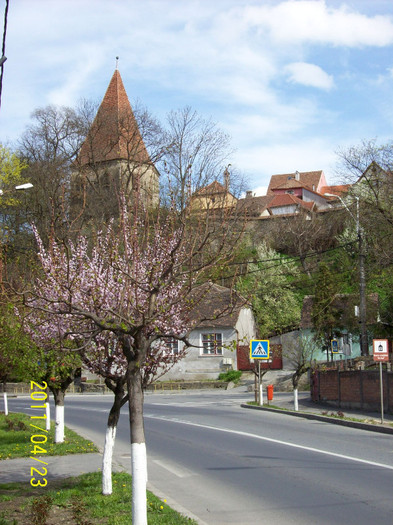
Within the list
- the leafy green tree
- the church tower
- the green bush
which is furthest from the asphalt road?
the leafy green tree

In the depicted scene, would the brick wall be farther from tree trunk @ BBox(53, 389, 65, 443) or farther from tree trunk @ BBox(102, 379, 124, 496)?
tree trunk @ BBox(102, 379, 124, 496)

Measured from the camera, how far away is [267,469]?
12539 mm

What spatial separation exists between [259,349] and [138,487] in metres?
22.3

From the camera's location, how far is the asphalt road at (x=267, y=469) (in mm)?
9078

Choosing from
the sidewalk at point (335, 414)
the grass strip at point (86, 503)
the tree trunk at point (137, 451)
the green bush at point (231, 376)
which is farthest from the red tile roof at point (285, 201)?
the tree trunk at point (137, 451)

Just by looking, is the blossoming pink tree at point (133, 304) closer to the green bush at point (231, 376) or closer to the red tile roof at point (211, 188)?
the red tile roof at point (211, 188)

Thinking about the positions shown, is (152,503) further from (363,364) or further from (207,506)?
(363,364)

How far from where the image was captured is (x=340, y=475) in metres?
11.6

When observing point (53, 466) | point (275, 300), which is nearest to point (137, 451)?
point (53, 466)

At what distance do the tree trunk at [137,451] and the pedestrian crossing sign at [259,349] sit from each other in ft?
70.1

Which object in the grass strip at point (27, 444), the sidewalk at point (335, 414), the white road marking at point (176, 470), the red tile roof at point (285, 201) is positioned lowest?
the sidewalk at point (335, 414)

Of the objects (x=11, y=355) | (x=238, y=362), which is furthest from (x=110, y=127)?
(x=11, y=355)

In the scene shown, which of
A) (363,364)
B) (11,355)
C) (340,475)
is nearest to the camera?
(340,475)

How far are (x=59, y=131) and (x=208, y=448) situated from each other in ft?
129
